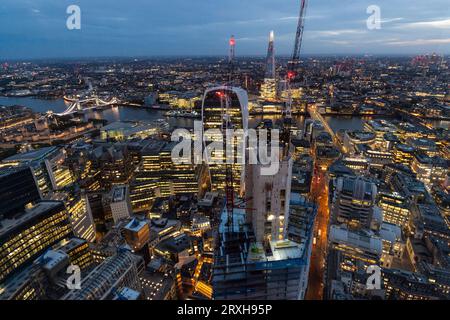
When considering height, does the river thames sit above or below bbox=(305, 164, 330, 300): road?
above

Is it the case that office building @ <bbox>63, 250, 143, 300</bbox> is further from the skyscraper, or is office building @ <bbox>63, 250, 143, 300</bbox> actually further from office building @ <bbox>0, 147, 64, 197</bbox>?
office building @ <bbox>0, 147, 64, 197</bbox>

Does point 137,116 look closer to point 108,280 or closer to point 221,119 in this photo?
point 221,119

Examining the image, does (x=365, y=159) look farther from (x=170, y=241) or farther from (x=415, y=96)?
(x=415, y=96)

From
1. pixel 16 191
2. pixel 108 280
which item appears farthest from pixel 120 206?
pixel 108 280

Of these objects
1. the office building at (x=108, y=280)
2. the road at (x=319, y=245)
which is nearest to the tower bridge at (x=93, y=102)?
the road at (x=319, y=245)

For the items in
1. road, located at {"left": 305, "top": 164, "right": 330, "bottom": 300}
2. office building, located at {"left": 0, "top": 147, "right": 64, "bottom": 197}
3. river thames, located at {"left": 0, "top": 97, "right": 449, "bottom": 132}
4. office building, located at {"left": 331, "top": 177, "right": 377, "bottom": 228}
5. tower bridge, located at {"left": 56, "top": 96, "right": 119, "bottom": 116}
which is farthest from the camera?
tower bridge, located at {"left": 56, "top": 96, "right": 119, "bottom": 116}

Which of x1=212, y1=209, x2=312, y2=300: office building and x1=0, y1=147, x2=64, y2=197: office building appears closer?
x1=212, y1=209, x2=312, y2=300: office building

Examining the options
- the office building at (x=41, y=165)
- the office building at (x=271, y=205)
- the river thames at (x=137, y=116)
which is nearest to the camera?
the office building at (x=271, y=205)

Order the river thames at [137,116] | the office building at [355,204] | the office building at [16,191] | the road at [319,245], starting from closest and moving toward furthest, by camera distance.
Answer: the road at [319,245] → the office building at [16,191] → the office building at [355,204] → the river thames at [137,116]

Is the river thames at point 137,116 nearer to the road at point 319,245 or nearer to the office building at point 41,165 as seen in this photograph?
the road at point 319,245

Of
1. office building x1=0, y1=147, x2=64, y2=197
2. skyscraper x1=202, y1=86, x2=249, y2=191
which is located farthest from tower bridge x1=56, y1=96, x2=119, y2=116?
skyscraper x1=202, y1=86, x2=249, y2=191
